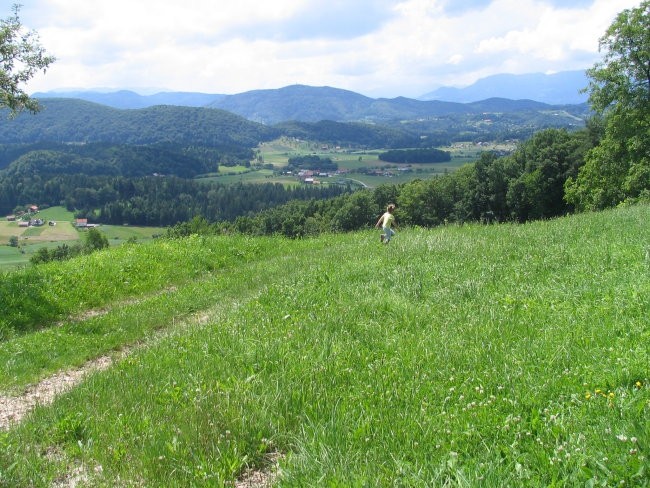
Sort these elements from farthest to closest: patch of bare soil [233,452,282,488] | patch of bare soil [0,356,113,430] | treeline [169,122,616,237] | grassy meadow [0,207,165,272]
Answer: grassy meadow [0,207,165,272] < treeline [169,122,616,237] < patch of bare soil [0,356,113,430] < patch of bare soil [233,452,282,488]

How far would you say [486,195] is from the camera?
200 ft

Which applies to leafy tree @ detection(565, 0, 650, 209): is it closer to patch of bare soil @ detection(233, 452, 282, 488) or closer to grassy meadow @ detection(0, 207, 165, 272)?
patch of bare soil @ detection(233, 452, 282, 488)

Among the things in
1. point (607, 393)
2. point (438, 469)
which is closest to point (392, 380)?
point (438, 469)

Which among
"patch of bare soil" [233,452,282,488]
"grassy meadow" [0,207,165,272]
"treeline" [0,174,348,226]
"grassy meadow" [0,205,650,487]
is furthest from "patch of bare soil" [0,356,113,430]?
"treeline" [0,174,348,226]

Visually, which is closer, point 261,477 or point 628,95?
point 261,477

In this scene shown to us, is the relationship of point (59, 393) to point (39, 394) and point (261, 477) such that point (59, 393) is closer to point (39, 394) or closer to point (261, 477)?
point (39, 394)

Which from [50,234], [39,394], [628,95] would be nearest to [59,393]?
[39,394]

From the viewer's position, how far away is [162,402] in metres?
5.66

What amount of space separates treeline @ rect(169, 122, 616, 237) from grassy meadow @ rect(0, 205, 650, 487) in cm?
2895

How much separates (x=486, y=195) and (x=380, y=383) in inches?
2355

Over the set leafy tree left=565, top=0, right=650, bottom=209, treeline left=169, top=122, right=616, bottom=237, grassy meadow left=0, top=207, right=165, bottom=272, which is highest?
leafy tree left=565, top=0, right=650, bottom=209

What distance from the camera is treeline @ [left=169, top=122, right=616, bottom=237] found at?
54.2m

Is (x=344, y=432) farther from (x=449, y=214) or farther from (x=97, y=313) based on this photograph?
(x=449, y=214)

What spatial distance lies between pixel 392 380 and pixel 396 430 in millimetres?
1094
